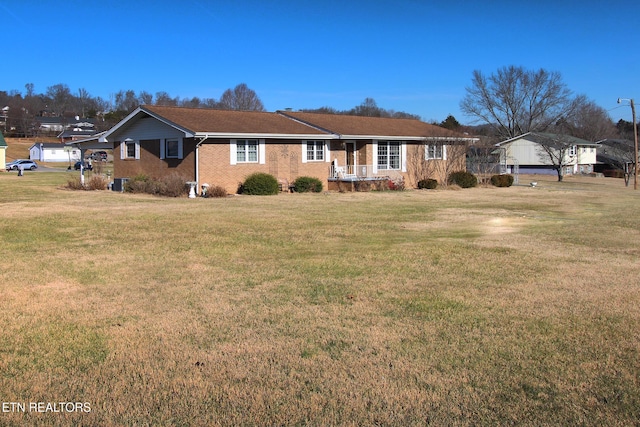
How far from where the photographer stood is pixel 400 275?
845 cm

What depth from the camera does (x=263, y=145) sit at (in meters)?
26.8

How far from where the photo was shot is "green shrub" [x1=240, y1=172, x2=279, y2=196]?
2505 cm

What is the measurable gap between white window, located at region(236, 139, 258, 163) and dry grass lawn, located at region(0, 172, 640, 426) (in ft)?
46.4

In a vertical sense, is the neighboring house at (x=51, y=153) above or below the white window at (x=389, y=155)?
above

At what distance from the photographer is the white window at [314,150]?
28828 mm

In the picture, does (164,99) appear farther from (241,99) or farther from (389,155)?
(389,155)

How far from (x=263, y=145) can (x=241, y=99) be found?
69.3 meters

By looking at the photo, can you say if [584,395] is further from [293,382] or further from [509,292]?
[509,292]

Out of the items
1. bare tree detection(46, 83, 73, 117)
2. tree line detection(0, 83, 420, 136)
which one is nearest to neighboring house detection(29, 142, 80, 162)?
tree line detection(0, 83, 420, 136)

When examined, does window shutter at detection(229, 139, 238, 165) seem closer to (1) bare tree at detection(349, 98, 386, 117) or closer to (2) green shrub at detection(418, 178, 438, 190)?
(2) green shrub at detection(418, 178, 438, 190)

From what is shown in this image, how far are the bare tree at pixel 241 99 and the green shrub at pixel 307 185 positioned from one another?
2575 inches

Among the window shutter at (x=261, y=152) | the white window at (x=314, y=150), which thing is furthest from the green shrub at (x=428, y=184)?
the window shutter at (x=261, y=152)

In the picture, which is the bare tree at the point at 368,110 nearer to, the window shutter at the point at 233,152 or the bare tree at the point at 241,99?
the bare tree at the point at 241,99

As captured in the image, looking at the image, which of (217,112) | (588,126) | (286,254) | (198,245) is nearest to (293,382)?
(286,254)
